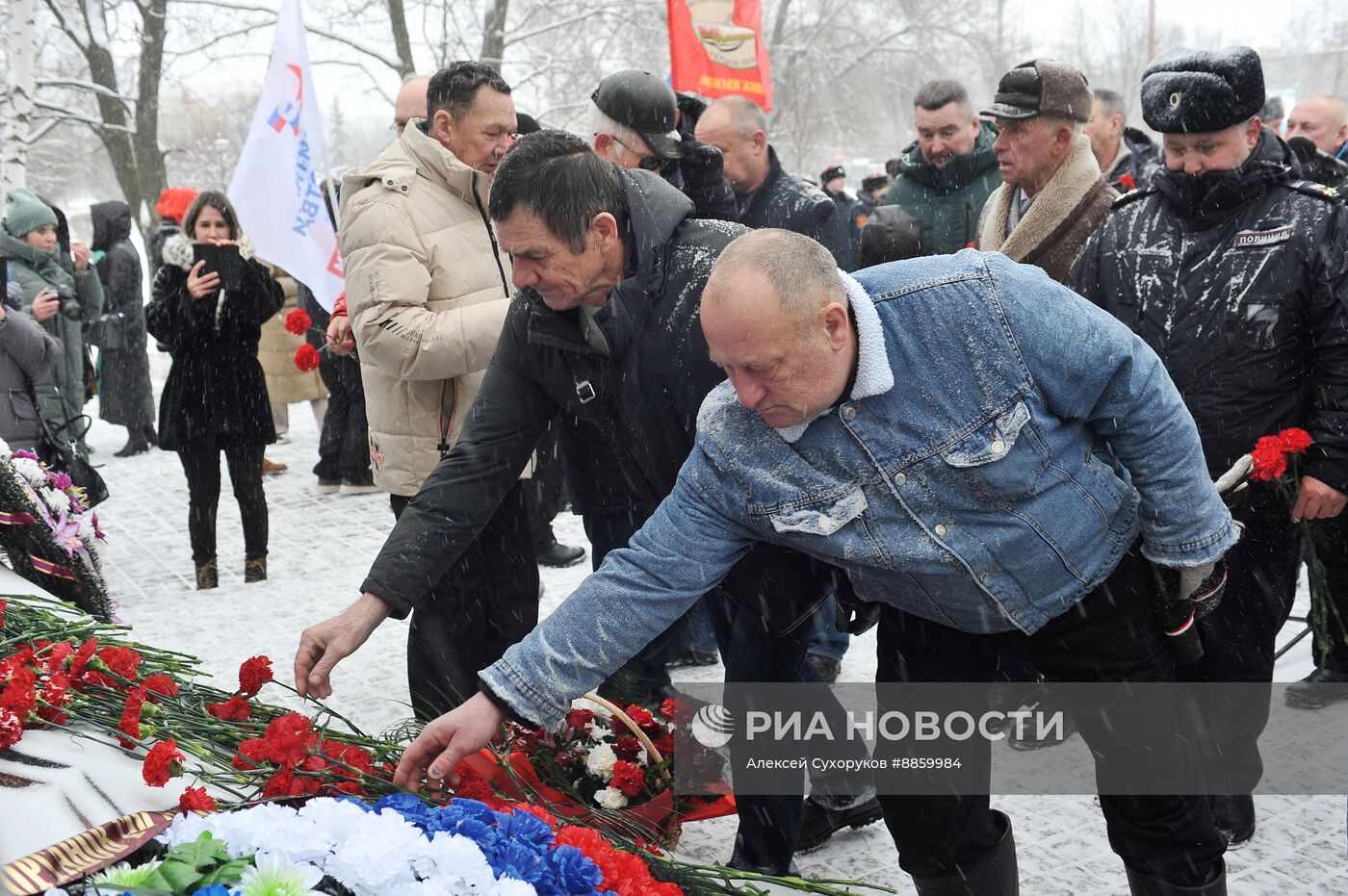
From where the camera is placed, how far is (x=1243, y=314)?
3.48m

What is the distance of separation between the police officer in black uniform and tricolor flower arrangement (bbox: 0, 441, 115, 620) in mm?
3141

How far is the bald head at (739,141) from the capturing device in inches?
213

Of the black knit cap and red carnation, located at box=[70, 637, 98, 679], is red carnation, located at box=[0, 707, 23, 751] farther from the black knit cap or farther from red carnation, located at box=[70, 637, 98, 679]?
the black knit cap

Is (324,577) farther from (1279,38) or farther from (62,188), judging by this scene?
(1279,38)

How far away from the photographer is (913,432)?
2.44 m

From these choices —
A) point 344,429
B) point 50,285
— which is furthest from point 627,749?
point 50,285

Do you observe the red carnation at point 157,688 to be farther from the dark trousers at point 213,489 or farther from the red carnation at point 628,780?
the dark trousers at point 213,489

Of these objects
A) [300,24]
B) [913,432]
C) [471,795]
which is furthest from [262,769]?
[300,24]

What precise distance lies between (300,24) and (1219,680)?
20.4 feet

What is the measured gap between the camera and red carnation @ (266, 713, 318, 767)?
2.34m

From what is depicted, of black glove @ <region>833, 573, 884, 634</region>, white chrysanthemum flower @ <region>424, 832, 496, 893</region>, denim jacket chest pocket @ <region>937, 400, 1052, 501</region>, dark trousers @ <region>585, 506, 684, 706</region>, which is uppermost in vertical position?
denim jacket chest pocket @ <region>937, 400, 1052, 501</region>

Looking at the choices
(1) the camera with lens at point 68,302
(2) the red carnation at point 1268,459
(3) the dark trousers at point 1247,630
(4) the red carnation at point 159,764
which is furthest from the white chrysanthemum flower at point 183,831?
(1) the camera with lens at point 68,302

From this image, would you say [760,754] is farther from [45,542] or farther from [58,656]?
[45,542]

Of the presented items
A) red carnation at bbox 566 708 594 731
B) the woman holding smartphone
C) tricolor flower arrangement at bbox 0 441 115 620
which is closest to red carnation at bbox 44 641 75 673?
tricolor flower arrangement at bbox 0 441 115 620
